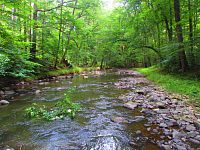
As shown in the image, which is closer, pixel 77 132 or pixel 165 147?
pixel 165 147

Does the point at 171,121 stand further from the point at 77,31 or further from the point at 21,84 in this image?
the point at 77,31

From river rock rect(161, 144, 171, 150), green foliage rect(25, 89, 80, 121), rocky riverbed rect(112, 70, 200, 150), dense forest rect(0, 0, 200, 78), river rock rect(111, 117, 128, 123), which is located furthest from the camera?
dense forest rect(0, 0, 200, 78)

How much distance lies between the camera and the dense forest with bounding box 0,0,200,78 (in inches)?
399

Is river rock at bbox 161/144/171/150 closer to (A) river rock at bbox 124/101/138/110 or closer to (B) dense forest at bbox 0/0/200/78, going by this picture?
(A) river rock at bbox 124/101/138/110

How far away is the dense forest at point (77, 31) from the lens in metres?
10.1

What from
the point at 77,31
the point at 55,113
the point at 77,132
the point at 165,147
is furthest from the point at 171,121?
the point at 77,31

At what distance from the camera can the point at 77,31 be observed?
2089 centimetres

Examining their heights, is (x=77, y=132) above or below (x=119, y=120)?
below

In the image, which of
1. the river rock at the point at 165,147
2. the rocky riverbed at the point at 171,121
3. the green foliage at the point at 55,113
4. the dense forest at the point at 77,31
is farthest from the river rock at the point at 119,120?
the dense forest at the point at 77,31

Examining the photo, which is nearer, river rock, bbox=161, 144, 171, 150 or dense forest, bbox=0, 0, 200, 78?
river rock, bbox=161, 144, 171, 150

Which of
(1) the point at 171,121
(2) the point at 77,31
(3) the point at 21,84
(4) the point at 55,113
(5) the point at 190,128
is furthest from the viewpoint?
(2) the point at 77,31

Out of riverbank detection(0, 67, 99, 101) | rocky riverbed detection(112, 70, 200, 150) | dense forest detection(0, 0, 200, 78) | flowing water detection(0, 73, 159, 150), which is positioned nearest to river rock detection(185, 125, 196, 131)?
rocky riverbed detection(112, 70, 200, 150)

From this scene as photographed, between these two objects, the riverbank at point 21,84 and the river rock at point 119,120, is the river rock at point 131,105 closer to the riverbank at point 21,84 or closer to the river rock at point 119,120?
the river rock at point 119,120

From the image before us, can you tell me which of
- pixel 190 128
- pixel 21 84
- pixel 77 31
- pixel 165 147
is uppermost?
pixel 77 31
